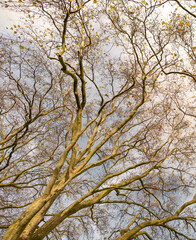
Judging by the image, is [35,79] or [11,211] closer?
[35,79]

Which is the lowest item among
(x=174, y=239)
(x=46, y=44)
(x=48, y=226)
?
(x=174, y=239)

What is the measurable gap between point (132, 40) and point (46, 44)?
119 inches

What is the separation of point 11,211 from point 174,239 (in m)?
6.56

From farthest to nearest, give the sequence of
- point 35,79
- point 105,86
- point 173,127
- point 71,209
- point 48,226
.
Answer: point 105,86, point 173,127, point 35,79, point 71,209, point 48,226

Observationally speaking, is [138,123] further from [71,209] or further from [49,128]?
[71,209]

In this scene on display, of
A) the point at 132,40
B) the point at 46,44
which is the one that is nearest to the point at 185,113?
the point at 132,40

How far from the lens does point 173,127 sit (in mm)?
7277

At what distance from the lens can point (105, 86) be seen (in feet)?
26.1

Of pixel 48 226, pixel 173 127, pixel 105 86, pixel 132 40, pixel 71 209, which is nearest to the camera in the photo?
pixel 48 226

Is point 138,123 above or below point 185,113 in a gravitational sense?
above

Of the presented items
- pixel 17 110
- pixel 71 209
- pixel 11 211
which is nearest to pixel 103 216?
pixel 71 209

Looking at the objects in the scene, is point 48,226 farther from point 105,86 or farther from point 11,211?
point 105,86

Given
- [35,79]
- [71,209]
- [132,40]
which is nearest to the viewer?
[71,209]

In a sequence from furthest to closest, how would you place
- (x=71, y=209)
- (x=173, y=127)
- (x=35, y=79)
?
(x=173, y=127) → (x=35, y=79) → (x=71, y=209)
